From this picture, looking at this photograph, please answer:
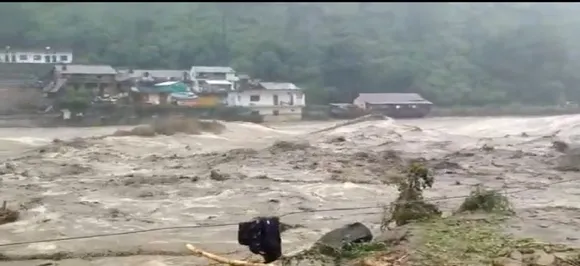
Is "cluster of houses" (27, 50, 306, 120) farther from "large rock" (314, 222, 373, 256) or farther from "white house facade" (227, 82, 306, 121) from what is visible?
"large rock" (314, 222, 373, 256)

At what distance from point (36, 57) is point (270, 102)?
26.0ft

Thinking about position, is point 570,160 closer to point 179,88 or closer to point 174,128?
point 174,128

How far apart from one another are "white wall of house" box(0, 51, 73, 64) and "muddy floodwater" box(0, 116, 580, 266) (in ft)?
14.4

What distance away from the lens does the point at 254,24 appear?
94.9 ft

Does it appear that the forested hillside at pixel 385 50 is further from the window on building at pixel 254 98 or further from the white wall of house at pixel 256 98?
the window on building at pixel 254 98

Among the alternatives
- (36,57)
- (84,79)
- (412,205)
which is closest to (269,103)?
(84,79)

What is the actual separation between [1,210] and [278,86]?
59.5 ft

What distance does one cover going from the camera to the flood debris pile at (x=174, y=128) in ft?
58.5

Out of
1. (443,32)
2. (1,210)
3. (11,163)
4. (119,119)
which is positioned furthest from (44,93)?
(443,32)

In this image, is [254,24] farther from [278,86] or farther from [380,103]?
[380,103]

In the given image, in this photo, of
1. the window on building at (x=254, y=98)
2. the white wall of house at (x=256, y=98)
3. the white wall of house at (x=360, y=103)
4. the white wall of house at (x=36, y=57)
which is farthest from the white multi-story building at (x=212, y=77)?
the white wall of house at (x=360, y=103)

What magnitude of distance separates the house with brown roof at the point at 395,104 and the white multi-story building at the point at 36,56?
10385mm

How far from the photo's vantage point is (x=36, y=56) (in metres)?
24.0

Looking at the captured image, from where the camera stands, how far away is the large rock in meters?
5.10
